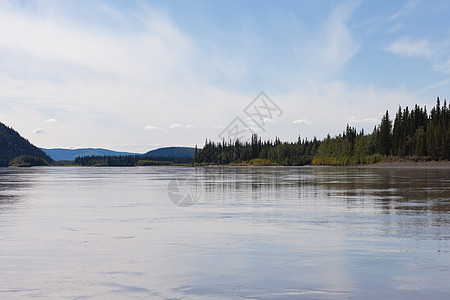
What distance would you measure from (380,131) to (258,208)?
552 ft

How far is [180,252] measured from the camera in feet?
40.0

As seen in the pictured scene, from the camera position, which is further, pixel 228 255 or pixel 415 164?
pixel 415 164

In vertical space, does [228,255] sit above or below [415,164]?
below

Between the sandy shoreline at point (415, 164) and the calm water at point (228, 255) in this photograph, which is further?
the sandy shoreline at point (415, 164)

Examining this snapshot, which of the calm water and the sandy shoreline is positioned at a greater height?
the sandy shoreline

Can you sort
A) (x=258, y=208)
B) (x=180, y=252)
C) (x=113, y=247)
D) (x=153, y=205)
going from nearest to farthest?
(x=180, y=252) → (x=113, y=247) → (x=258, y=208) → (x=153, y=205)

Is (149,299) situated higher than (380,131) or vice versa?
(380,131)

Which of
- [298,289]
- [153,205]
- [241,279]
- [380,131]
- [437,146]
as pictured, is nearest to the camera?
[298,289]

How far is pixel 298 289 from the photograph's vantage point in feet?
27.7

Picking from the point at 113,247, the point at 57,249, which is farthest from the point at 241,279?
the point at 57,249

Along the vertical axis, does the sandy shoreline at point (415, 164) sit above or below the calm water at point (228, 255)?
above

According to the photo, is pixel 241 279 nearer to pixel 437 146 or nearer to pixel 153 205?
pixel 153 205

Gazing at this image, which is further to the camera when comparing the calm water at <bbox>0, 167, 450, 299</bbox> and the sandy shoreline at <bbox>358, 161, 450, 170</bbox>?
the sandy shoreline at <bbox>358, 161, 450, 170</bbox>

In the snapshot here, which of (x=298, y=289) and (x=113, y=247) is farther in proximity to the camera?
(x=113, y=247)
